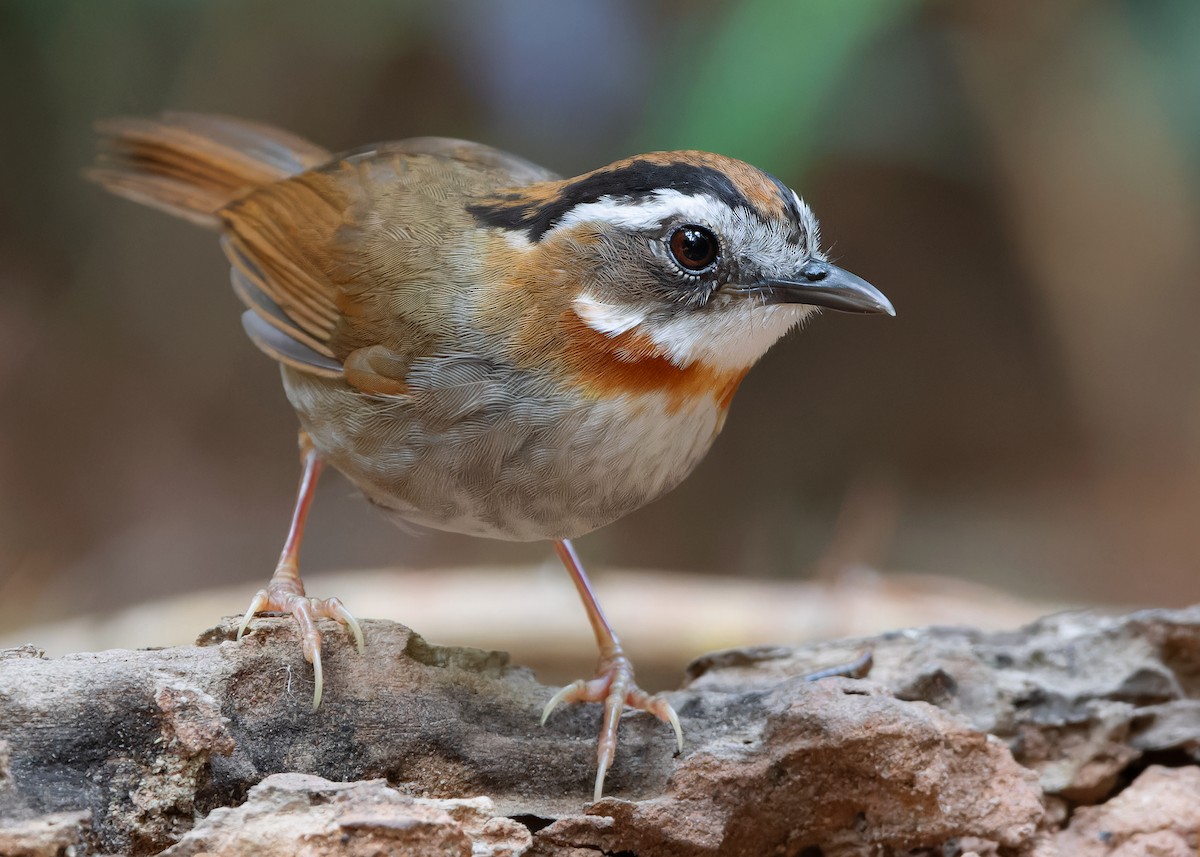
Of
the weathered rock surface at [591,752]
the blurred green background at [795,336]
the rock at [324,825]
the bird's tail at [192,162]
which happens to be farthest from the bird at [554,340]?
the blurred green background at [795,336]

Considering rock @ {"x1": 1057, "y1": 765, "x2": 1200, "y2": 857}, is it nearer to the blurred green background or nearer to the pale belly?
the pale belly

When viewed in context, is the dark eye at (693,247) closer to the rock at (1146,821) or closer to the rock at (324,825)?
the rock at (324,825)

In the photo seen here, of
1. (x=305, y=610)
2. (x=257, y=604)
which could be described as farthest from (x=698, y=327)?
(x=257, y=604)

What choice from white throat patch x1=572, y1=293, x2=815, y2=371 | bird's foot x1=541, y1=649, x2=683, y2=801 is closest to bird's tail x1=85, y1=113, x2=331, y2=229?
white throat patch x1=572, y1=293, x2=815, y2=371

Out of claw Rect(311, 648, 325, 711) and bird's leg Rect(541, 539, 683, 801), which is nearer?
claw Rect(311, 648, 325, 711)

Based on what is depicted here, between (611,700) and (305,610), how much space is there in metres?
0.81

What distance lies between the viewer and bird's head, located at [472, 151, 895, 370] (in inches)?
108

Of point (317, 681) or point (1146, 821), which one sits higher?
point (1146, 821)

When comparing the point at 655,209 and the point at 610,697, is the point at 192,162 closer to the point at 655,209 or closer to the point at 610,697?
the point at 655,209

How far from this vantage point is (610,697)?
3.00 m

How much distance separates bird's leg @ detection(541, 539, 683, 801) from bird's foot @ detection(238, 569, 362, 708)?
549 mm

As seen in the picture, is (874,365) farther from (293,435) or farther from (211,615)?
(211,615)

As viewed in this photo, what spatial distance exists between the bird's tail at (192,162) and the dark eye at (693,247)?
186cm

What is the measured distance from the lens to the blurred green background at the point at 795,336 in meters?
6.64
